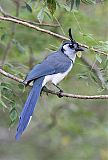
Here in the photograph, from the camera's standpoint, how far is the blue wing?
370cm

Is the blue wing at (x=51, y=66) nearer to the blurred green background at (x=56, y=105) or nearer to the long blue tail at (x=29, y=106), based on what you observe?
the long blue tail at (x=29, y=106)

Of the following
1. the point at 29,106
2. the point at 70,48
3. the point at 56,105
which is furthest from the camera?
the point at 56,105

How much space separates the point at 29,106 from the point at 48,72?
1.34 ft

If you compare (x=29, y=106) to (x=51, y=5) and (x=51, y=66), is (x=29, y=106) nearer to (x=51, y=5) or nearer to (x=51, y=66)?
(x=51, y=66)

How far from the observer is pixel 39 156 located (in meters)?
7.87

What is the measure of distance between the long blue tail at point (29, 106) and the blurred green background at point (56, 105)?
0.24 metres

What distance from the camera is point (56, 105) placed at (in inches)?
250

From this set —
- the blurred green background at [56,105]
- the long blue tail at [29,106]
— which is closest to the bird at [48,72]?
the long blue tail at [29,106]

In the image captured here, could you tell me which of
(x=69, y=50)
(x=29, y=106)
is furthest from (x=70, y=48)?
(x=29, y=106)

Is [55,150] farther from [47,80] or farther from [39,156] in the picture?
[47,80]

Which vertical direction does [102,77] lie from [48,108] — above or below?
above

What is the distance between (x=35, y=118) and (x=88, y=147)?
0.78m

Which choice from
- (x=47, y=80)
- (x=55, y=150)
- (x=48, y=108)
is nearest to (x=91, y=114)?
(x=48, y=108)

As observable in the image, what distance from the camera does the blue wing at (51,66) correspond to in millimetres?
3704
